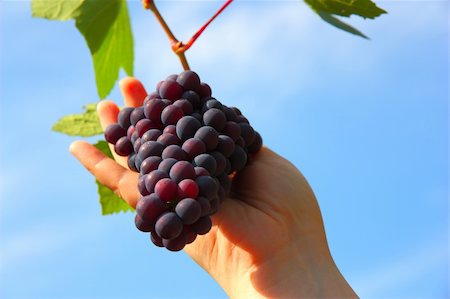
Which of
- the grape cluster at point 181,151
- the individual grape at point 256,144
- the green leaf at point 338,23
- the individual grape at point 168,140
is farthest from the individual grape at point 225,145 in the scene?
the green leaf at point 338,23

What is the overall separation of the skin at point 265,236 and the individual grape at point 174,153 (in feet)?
1.04

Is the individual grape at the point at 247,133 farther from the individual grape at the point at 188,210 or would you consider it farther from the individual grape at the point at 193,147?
the individual grape at the point at 188,210

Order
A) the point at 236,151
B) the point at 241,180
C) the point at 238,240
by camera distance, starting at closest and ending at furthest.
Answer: the point at 236,151
the point at 238,240
the point at 241,180

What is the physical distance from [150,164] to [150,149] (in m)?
0.06

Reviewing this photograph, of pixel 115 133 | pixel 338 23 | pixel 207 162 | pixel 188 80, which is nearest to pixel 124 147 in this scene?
pixel 115 133

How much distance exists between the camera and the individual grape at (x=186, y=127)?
1.69 m

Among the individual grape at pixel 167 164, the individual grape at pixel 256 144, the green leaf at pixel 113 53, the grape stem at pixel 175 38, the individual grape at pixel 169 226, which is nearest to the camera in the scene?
the individual grape at pixel 169 226

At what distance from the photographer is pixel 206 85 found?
190cm

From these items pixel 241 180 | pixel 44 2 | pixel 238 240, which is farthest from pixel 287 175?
pixel 44 2

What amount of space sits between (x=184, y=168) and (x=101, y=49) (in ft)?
2.69

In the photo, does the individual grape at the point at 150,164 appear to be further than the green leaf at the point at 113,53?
No

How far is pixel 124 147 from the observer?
1.90 meters

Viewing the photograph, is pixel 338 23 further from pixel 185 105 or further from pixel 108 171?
pixel 108 171

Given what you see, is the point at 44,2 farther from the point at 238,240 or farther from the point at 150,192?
the point at 238,240
